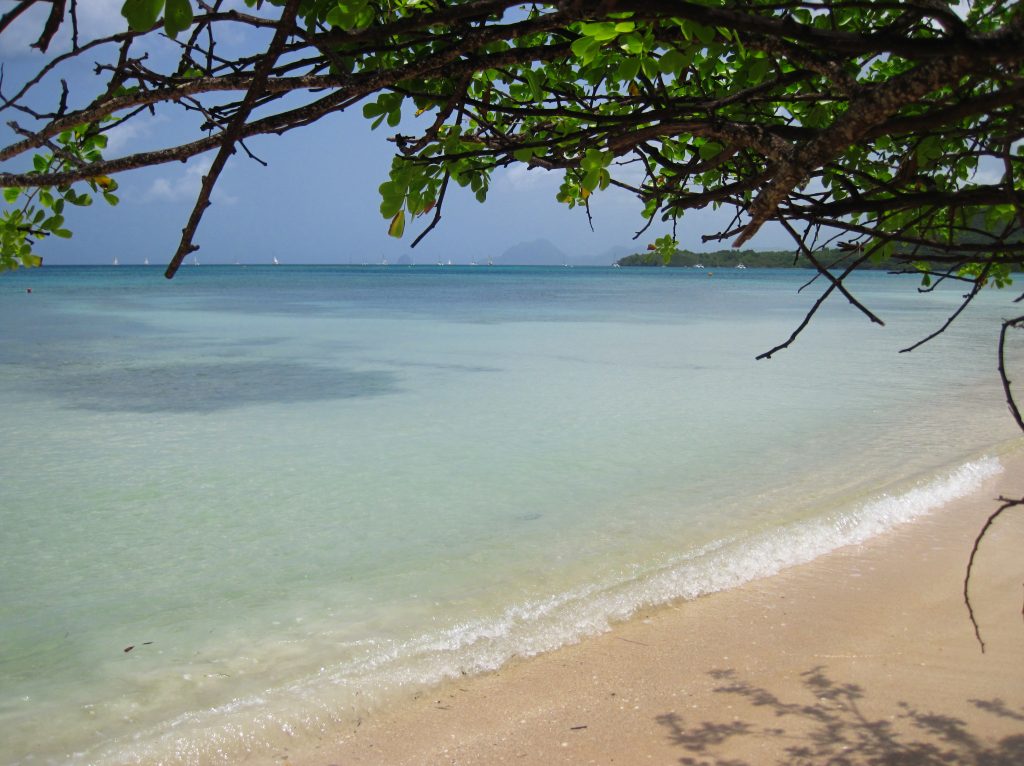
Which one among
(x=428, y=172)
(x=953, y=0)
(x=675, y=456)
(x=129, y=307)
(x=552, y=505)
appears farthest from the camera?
(x=129, y=307)

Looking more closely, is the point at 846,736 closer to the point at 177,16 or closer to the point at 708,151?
the point at 708,151

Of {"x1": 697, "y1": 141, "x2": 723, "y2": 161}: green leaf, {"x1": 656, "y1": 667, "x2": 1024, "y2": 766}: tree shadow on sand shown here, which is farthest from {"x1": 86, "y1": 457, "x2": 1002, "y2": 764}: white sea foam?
{"x1": 697, "y1": 141, "x2": 723, "y2": 161}: green leaf

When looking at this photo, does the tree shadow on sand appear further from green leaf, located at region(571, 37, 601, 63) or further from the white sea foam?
green leaf, located at region(571, 37, 601, 63)

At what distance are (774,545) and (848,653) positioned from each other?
146cm

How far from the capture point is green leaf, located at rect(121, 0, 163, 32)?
0.99 m

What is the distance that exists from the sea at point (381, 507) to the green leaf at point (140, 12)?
2859 mm

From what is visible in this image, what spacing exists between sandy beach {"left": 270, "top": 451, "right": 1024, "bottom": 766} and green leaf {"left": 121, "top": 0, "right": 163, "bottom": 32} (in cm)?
266

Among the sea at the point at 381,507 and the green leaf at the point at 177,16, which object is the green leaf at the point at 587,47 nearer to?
the green leaf at the point at 177,16

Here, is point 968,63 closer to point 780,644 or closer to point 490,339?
point 780,644

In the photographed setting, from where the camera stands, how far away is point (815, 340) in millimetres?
17094

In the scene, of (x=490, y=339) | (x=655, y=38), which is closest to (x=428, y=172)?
(x=655, y=38)

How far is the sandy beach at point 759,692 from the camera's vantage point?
3.01 metres

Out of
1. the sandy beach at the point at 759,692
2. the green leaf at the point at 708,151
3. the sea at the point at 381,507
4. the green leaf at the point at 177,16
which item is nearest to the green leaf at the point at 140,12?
the green leaf at the point at 177,16

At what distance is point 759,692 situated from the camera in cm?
341
